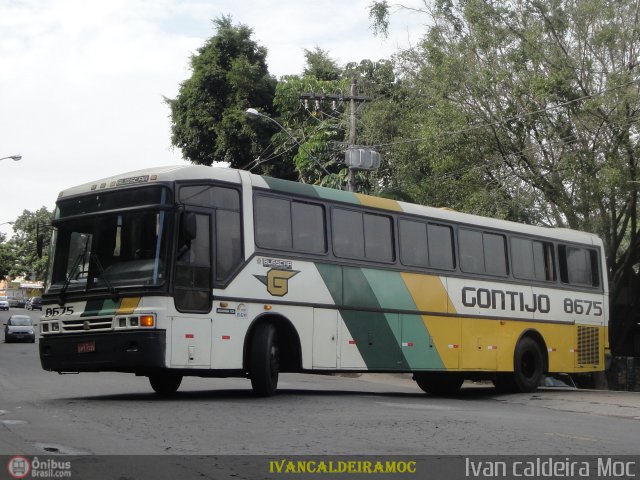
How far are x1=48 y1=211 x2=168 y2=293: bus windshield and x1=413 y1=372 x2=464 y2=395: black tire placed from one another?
26.8ft

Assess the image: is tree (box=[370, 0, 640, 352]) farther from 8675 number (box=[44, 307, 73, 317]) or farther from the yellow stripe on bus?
8675 number (box=[44, 307, 73, 317])

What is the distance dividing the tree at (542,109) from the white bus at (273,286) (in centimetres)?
885

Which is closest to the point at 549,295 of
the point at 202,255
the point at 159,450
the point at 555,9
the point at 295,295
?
the point at 295,295

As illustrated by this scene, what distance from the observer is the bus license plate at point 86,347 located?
1439 cm

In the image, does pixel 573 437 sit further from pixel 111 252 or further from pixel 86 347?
pixel 111 252

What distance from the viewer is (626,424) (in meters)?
14.0

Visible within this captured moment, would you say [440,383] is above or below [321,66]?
below

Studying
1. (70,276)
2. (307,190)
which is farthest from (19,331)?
(70,276)

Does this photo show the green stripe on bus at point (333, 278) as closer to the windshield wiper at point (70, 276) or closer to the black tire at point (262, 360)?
the black tire at point (262, 360)

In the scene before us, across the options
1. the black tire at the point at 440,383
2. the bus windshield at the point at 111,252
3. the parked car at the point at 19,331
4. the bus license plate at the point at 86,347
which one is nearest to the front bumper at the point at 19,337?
the parked car at the point at 19,331

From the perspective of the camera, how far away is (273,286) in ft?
51.6

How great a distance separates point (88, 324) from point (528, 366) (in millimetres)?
10275

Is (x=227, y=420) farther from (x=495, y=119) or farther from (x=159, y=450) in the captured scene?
(x=495, y=119)

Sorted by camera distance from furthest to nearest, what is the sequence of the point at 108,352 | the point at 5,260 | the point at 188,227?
the point at 5,260
the point at 188,227
the point at 108,352
